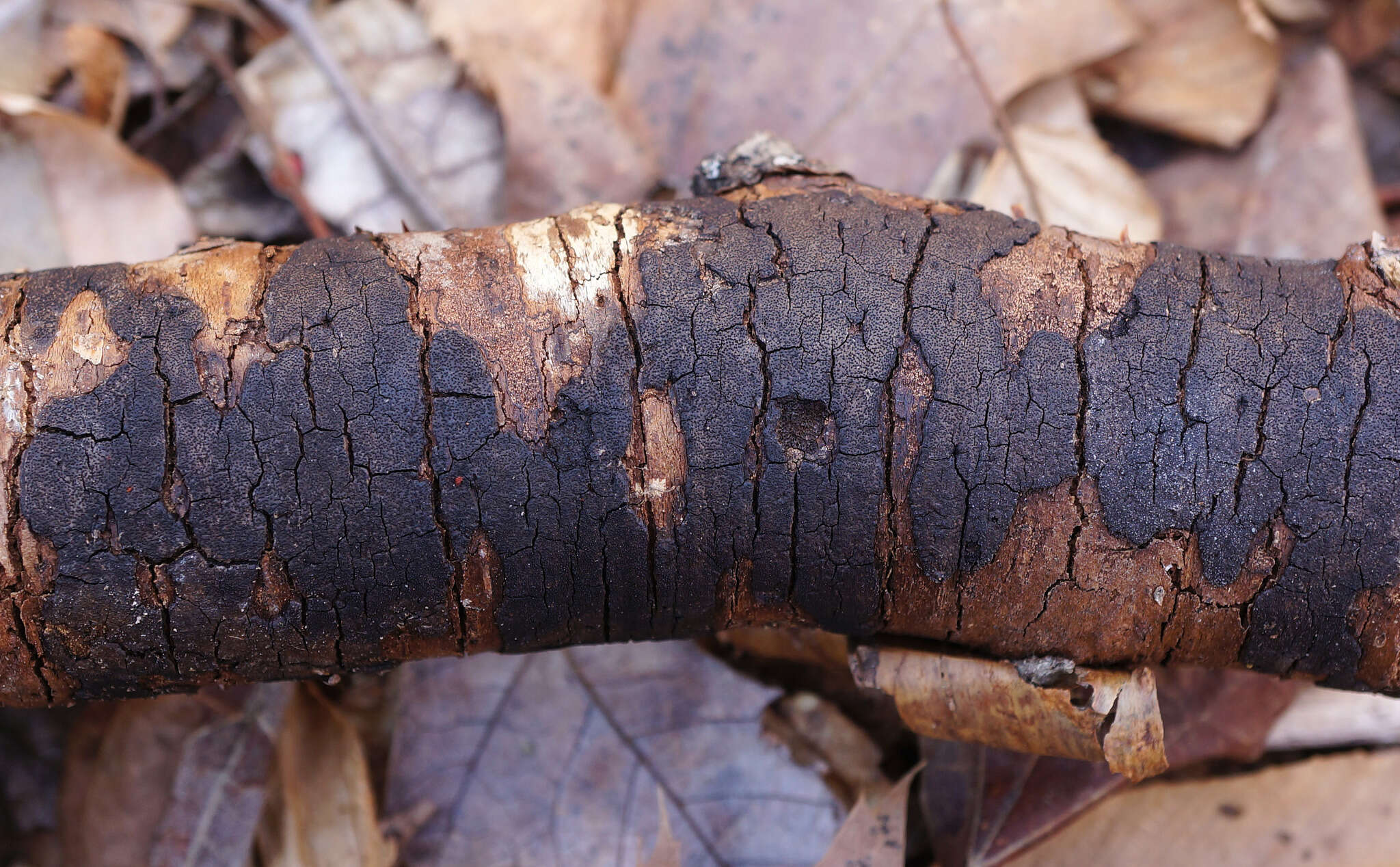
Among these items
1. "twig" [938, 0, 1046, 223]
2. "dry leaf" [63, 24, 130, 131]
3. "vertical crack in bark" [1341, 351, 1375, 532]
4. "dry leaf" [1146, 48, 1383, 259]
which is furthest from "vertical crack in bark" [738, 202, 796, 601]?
"dry leaf" [63, 24, 130, 131]

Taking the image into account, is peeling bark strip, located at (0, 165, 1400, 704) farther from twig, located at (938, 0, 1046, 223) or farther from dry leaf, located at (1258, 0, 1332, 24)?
dry leaf, located at (1258, 0, 1332, 24)

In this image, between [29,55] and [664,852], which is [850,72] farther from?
[29,55]

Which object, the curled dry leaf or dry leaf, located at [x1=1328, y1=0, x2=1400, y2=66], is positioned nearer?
the curled dry leaf

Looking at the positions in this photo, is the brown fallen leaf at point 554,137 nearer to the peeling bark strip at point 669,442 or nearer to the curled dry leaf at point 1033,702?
the peeling bark strip at point 669,442

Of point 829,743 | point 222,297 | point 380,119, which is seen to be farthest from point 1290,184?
point 222,297

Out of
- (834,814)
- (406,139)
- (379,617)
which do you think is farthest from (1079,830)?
(406,139)

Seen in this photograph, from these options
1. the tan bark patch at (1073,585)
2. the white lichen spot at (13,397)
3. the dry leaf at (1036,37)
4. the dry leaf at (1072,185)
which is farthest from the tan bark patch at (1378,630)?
the white lichen spot at (13,397)
